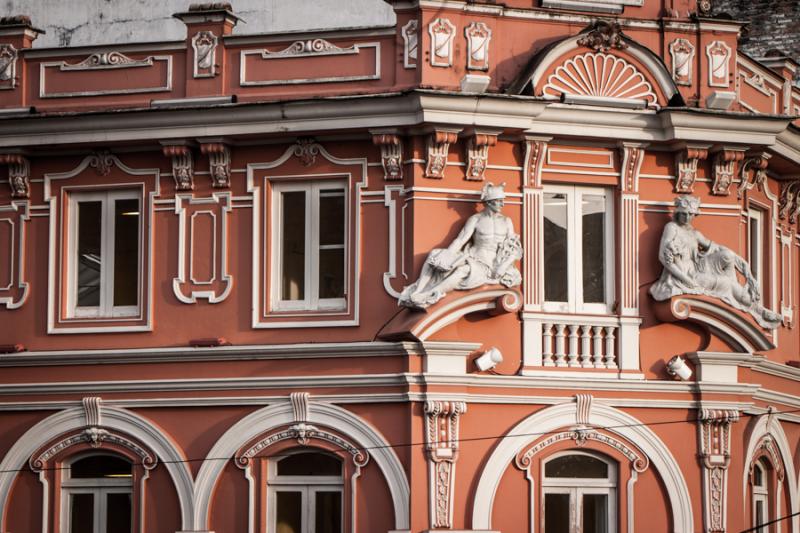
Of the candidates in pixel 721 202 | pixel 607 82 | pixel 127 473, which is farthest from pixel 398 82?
pixel 127 473

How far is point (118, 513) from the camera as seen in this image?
27031 millimetres

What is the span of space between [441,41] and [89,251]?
19.5ft

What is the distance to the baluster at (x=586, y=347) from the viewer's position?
26.5 meters

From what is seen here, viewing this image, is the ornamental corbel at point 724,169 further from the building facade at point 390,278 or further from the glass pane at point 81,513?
the glass pane at point 81,513

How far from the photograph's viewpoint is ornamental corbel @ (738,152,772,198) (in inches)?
1085

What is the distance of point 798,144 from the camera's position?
28688 millimetres

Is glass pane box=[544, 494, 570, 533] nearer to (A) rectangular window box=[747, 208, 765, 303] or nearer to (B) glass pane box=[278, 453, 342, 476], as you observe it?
(B) glass pane box=[278, 453, 342, 476]

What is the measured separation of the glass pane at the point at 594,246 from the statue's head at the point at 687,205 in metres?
1.08

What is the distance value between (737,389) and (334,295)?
579 centimetres

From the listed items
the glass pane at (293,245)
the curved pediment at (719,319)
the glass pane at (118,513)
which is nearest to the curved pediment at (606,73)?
the curved pediment at (719,319)

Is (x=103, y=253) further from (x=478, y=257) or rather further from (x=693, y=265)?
(x=693, y=265)

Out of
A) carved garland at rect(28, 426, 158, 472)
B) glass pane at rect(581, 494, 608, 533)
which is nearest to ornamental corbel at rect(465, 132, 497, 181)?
glass pane at rect(581, 494, 608, 533)

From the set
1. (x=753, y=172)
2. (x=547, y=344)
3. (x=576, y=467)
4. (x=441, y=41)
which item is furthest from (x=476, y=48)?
(x=576, y=467)

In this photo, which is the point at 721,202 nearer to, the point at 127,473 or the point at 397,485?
the point at 397,485
